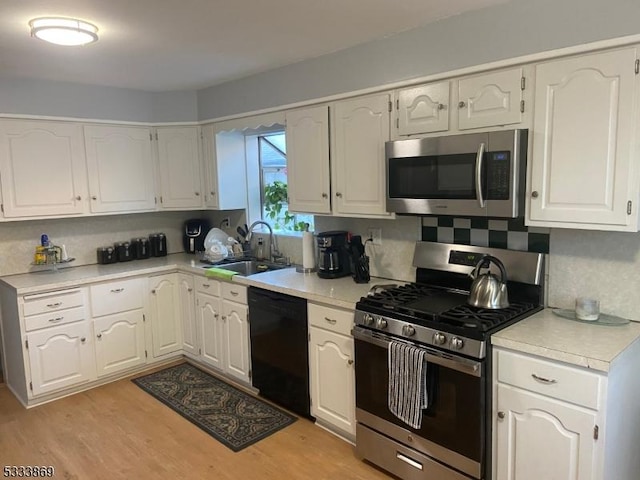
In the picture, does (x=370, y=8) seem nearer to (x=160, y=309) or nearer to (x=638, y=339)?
(x=638, y=339)

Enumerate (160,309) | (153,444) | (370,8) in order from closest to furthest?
(370,8) → (153,444) → (160,309)

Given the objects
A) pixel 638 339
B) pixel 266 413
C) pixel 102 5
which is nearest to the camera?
pixel 638 339

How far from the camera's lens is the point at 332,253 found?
323 centimetres

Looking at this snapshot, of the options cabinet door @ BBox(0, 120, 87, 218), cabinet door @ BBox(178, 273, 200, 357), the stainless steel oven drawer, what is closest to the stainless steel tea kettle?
the stainless steel oven drawer

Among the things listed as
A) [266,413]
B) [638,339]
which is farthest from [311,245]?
[638,339]

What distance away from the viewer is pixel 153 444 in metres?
2.91

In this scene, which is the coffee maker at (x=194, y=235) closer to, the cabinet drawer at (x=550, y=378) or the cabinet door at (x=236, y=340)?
the cabinet door at (x=236, y=340)

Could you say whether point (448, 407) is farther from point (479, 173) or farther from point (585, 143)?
point (585, 143)

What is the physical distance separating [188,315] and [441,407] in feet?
8.37

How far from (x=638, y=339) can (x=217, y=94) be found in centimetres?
352

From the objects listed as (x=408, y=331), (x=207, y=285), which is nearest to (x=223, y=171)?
(x=207, y=285)

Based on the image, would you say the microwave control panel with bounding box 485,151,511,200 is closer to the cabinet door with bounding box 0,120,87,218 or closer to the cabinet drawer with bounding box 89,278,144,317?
the cabinet drawer with bounding box 89,278,144,317

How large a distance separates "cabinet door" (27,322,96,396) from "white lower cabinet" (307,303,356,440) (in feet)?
6.12

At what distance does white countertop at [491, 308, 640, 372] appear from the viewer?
181 centimetres
